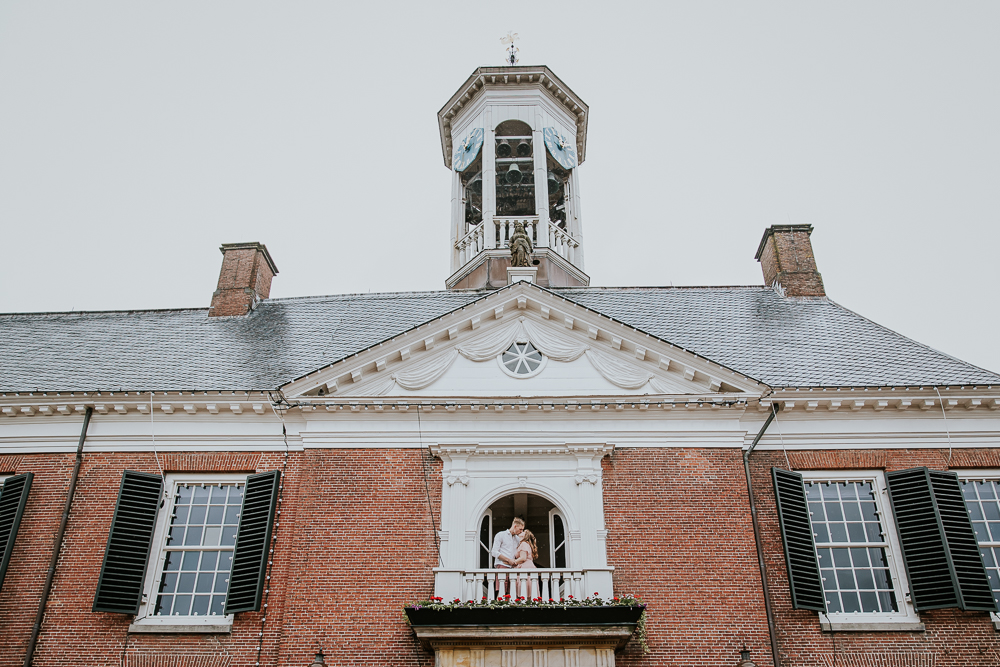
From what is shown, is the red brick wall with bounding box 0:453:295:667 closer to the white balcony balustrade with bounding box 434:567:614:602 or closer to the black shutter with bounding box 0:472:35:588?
the black shutter with bounding box 0:472:35:588

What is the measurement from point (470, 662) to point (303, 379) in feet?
17.4

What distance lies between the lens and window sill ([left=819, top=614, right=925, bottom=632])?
494 inches

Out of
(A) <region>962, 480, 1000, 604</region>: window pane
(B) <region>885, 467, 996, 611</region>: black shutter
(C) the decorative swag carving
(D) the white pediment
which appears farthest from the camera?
(C) the decorative swag carving

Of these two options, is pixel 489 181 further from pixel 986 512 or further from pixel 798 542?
pixel 986 512

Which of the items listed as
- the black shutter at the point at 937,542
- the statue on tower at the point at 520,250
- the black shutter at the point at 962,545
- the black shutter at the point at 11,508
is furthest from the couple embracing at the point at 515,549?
the black shutter at the point at 11,508

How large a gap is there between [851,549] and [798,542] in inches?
38.0

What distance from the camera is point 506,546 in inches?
520

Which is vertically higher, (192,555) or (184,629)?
(192,555)

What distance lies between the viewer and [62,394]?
14.3 m

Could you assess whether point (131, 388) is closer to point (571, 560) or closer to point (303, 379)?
point (303, 379)

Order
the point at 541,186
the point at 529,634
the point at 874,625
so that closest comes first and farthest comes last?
1. the point at 529,634
2. the point at 874,625
3. the point at 541,186

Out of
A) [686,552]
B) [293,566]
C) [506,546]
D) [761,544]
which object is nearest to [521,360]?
[506,546]

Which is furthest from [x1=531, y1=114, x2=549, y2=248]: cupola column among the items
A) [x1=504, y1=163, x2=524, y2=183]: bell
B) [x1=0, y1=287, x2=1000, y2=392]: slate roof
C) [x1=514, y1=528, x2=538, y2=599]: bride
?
[x1=514, y1=528, x2=538, y2=599]: bride

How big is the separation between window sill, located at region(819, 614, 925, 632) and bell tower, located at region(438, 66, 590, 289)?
34.8 feet
